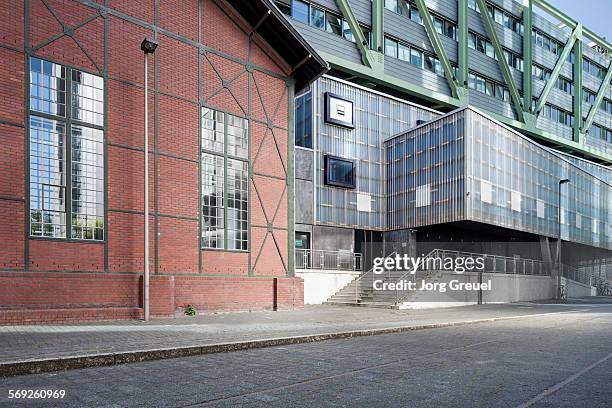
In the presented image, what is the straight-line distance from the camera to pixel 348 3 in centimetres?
3638

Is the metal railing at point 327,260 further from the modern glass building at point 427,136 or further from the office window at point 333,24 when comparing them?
the office window at point 333,24

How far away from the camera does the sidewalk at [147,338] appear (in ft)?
27.6

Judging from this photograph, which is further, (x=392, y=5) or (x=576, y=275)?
(x=576, y=275)

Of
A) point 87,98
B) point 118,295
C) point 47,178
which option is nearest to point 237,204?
point 118,295

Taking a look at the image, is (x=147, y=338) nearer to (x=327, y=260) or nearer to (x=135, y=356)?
(x=135, y=356)

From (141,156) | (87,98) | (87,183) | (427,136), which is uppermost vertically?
(427,136)

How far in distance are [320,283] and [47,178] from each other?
1652cm

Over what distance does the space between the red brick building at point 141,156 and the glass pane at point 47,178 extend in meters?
0.03

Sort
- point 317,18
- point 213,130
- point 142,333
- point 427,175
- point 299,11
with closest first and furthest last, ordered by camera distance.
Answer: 1. point 142,333
2. point 213,130
3. point 427,175
4. point 299,11
5. point 317,18

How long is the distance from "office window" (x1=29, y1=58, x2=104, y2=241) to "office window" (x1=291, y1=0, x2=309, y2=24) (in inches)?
805

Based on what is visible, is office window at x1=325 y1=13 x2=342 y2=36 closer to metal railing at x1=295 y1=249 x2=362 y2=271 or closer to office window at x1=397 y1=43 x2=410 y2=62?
office window at x1=397 y1=43 x2=410 y2=62

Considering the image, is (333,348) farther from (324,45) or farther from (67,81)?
(324,45)

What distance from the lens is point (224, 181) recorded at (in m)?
19.0

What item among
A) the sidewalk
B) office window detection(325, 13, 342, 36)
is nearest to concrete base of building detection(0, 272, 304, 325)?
the sidewalk
